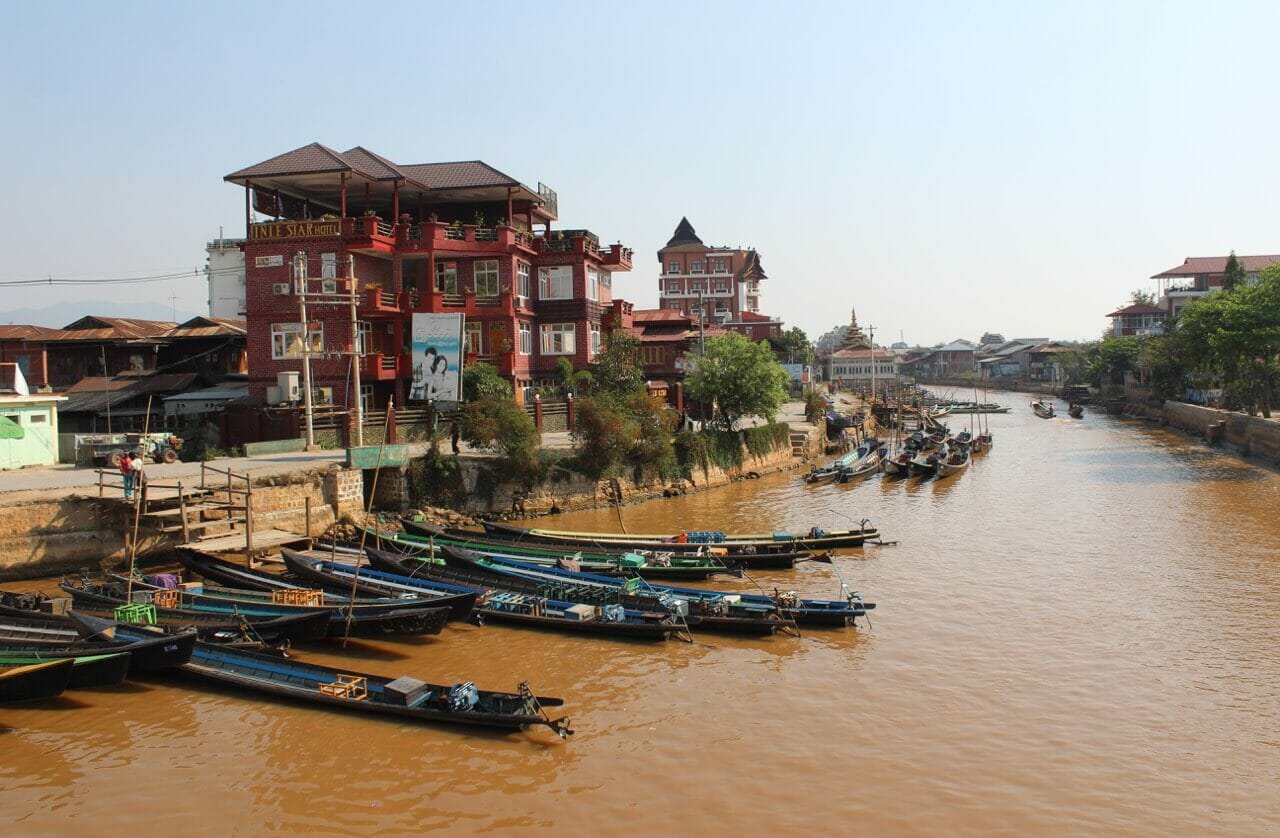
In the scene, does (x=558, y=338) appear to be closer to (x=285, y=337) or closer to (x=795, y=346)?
(x=285, y=337)

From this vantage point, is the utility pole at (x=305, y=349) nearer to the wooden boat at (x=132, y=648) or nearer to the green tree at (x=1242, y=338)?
the wooden boat at (x=132, y=648)

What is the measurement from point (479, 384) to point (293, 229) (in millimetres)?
9552

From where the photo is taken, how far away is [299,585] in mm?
21688

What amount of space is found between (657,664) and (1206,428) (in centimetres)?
5418

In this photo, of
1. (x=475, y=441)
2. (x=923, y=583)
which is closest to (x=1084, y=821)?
(x=923, y=583)

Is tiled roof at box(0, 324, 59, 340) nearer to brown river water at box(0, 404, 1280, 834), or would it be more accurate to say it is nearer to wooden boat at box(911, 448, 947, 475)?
brown river water at box(0, 404, 1280, 834)

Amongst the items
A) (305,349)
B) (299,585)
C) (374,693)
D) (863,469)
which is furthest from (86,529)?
(863,469)

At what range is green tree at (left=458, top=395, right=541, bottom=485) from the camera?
105ft

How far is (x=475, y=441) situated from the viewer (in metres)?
32.3

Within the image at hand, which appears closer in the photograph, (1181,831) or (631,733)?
(1181,831)

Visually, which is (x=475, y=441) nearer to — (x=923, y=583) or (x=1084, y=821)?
(x=923, y=583)

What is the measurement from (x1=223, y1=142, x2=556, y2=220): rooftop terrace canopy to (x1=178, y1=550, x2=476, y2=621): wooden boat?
1803cm

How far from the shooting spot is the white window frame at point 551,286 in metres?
43.6

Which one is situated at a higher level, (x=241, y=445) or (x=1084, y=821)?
(x=241, y=445)
